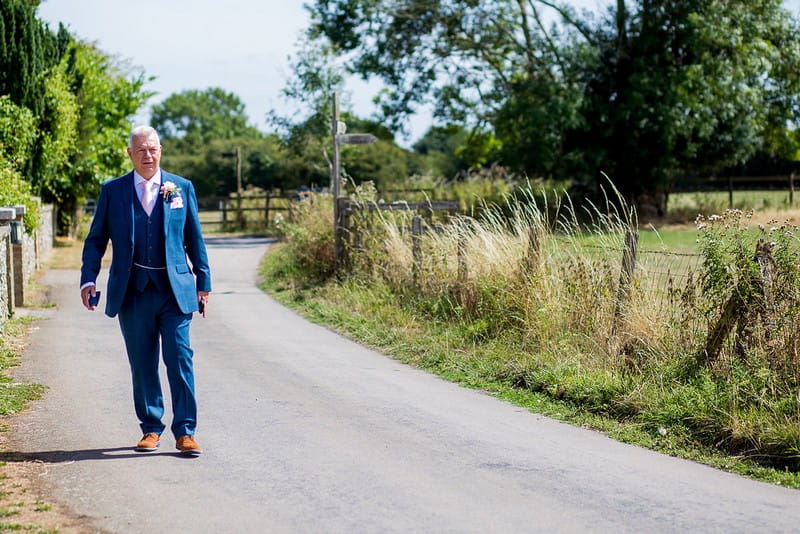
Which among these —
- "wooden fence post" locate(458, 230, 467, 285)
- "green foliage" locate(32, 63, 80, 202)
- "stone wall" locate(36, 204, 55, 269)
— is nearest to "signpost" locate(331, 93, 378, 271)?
"wooden fence post" locate(458, 230, 467, 285)

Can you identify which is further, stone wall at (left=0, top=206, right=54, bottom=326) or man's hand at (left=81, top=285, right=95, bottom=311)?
stone wall at (left=0, top=206, right=54, bottom=326)

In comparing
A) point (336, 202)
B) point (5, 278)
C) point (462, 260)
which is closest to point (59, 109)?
point (336, 202)

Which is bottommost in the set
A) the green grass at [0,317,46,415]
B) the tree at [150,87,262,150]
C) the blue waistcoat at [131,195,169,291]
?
the green grass at [0,317,46,415]

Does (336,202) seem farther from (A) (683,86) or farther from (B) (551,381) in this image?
(A) (683,86)

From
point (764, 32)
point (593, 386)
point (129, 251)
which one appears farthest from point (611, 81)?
point (129, 251)

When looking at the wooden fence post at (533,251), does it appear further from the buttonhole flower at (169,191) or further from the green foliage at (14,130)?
the green foliage at (14,130)

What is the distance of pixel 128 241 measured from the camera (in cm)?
638

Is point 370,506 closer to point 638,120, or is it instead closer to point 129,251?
point 129,251

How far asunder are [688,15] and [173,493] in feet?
97.6

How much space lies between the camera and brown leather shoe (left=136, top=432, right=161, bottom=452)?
21.2ft

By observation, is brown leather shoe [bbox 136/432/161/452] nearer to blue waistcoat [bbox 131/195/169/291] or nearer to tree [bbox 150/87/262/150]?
blue waistcoat [bbox 131/195/169/291]

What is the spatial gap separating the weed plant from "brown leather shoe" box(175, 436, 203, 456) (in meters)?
3.30

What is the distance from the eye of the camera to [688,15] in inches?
1242

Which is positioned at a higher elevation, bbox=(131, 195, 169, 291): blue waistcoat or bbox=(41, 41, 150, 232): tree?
bbox=(41, 41, 150, 232): tree
